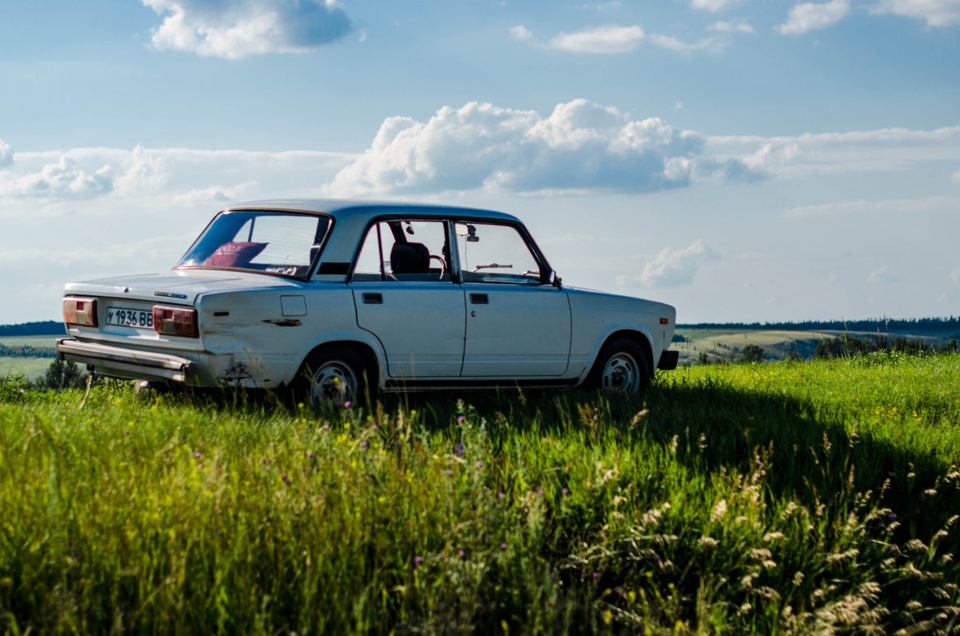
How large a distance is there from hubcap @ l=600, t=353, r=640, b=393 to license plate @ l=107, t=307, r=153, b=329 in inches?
181

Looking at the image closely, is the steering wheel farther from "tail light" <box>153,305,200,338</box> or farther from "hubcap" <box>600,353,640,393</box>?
"tail light" <box>153,305,200,338</box>

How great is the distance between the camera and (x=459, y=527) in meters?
5.22

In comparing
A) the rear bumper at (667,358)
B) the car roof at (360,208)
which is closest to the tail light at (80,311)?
the car roof at (360,208)

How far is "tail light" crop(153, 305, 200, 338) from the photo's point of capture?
8.24 metres

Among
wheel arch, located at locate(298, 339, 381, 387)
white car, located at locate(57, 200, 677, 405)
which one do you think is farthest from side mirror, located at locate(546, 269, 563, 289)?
wheel arch, located at locate(298, 339, 381, 387)

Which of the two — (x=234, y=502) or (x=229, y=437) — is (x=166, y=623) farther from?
(x=229, y=437)

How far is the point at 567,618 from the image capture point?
460cm

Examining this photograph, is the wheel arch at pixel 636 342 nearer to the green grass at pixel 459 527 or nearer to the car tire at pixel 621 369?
the car tire at pixel 621 369

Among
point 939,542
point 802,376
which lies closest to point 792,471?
point 939,542

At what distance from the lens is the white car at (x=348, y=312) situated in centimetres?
839

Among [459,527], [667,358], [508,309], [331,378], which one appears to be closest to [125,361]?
[331,378]

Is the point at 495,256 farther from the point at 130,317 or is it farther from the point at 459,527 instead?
the point at 459,527

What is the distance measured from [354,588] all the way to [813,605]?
2563 millimetres

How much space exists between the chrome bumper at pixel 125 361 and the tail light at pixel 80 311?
176 mm
